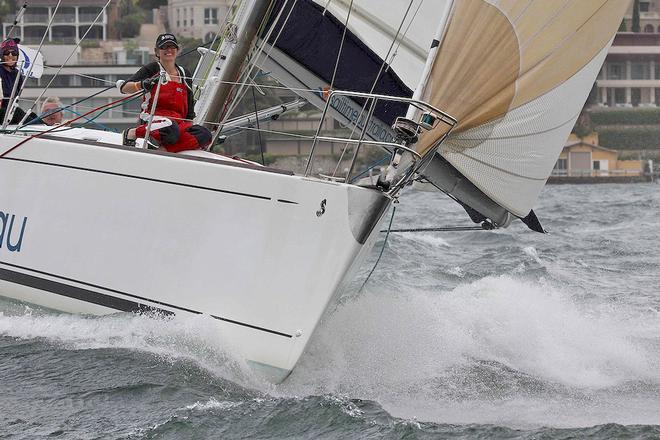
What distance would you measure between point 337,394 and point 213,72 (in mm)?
2938

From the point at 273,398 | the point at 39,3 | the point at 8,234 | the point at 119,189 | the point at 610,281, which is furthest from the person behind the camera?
the point at 39,3

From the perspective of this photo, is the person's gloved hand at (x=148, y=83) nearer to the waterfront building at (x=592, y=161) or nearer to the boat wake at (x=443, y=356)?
the boat wake at (x=443, y=356)

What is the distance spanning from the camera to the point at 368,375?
19.0 feet

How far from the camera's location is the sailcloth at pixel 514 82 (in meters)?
5.81

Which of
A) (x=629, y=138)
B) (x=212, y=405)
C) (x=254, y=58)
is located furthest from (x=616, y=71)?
(x=212, y=405)

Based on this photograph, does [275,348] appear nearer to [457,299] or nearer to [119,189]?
[119,189]

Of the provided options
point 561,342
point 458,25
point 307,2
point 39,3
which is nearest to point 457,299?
point 561,342

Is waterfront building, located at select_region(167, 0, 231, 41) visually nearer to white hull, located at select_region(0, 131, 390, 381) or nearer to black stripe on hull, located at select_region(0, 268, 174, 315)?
black stripe on hull, located at select_region(0, 268, 174, 315)

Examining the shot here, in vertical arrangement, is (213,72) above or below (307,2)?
below

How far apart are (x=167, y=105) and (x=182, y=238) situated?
3.12ft

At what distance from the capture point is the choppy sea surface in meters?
5.05

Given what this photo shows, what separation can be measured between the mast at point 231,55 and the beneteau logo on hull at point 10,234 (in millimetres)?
1306

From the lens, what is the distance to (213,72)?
7789mm

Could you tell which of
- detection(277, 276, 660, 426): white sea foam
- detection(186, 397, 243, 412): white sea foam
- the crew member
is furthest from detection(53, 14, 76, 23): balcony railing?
detection(186, 397, 243, 412): white sea foam
